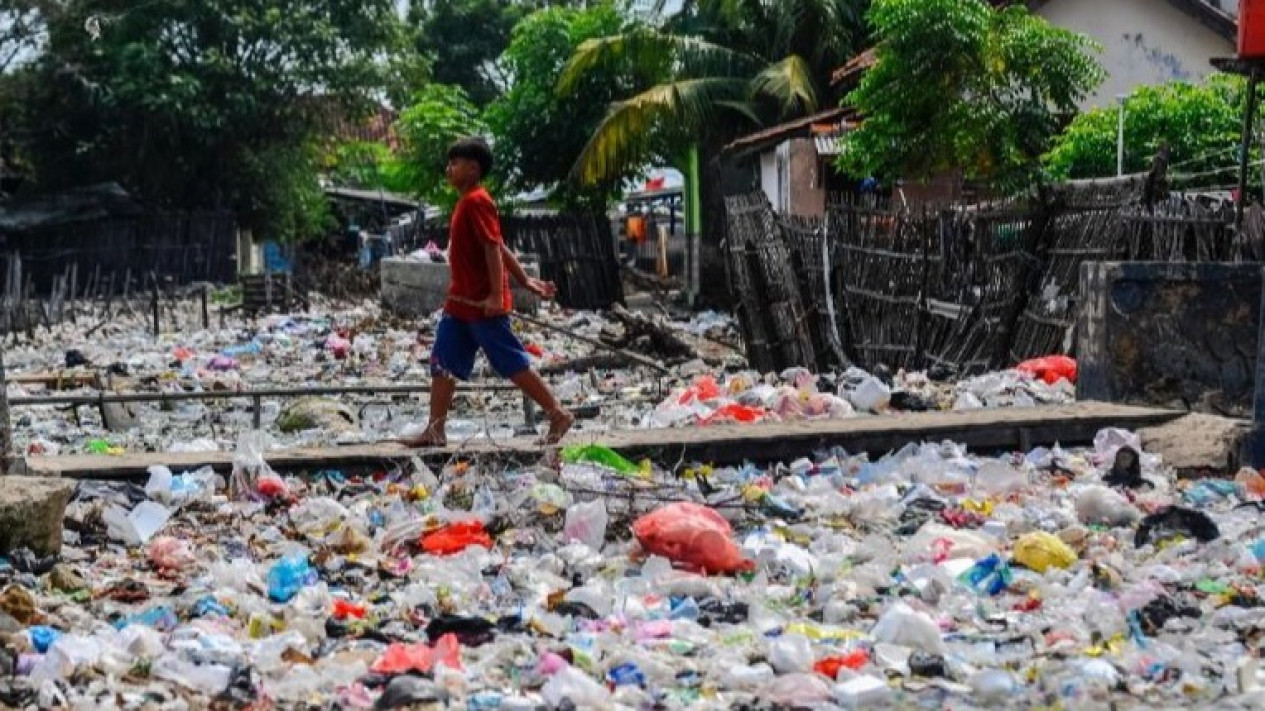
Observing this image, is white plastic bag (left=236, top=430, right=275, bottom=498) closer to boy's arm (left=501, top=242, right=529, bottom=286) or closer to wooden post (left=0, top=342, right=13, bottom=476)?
wooden post (left=0, top=342, right=13, bottom=476)

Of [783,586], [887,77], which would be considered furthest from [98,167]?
[783,586]

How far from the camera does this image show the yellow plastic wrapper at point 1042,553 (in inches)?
199

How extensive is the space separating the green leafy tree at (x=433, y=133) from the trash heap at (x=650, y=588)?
2316 cm

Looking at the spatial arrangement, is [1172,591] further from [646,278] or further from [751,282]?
[646,278]

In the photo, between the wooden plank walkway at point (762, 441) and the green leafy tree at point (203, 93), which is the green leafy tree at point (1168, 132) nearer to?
the wooden plank walkway at point (762, 441)

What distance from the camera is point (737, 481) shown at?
6.49 metres

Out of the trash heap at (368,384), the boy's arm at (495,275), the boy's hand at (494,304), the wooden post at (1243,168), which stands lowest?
the trash heap at (368,384)

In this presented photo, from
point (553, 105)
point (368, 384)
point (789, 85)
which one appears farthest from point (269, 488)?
point (553, 105)

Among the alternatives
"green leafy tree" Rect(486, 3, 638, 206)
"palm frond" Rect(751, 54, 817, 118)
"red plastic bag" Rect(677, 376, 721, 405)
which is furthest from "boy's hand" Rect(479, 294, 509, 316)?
"green leafy tree" Rect(486, 3, 638, 206)

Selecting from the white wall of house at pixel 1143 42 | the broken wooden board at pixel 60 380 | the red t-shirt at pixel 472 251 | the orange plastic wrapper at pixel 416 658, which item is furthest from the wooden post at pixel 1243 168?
the white wall of house at pixel 1143 42

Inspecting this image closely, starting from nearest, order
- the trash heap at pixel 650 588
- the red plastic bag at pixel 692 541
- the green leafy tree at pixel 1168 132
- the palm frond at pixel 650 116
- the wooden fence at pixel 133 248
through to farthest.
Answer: the trash heap at pixel 650 588
the red plastic bag at pixel 692 541
the green leafy tree at pixel 1168 132
the palm frond at pixel 650 116
the wooden fence at pixel 133 248

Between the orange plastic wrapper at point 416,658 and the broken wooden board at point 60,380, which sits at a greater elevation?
the orange plastic wrapper at point 416,658

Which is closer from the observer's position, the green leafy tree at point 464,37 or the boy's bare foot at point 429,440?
the boy's bare foot at point 429,440

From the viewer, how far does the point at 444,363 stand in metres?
6.73
